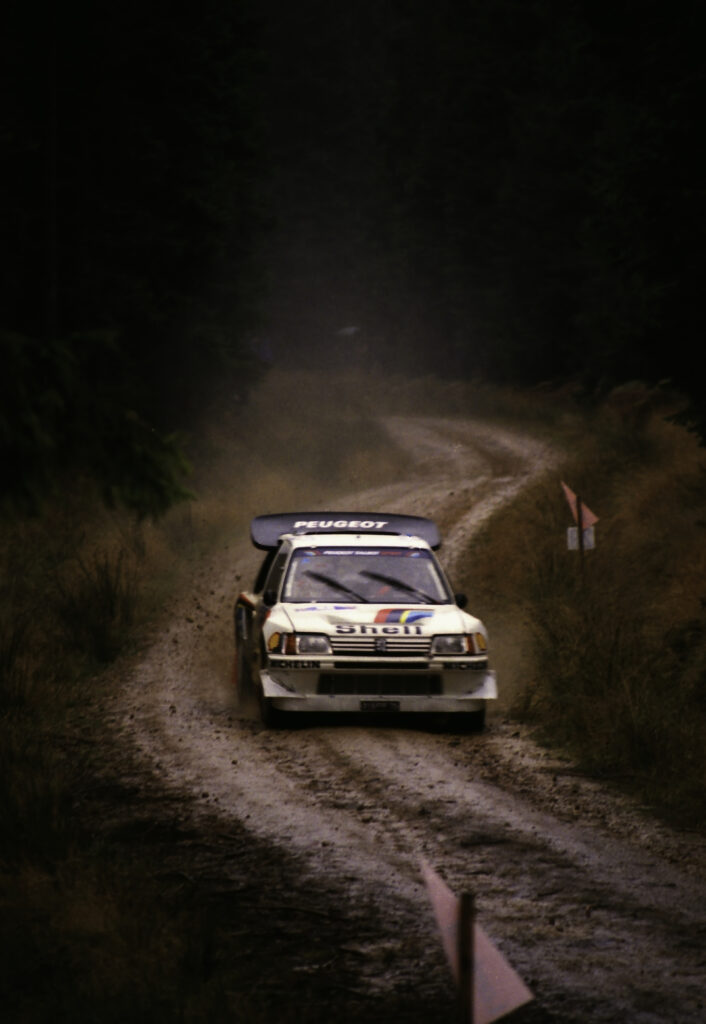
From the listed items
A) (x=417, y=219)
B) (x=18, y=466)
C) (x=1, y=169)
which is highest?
(x=417, y=219)

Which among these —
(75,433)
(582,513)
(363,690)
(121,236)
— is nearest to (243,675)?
(363,690)

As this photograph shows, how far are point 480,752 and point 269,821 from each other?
311 centimetres

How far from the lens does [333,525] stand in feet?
47.4

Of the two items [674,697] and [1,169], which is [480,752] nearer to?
[674,697]

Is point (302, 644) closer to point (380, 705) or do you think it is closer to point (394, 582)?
point (380, 705)

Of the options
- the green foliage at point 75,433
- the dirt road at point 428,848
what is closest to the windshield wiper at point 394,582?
the dirt road at point 428,848

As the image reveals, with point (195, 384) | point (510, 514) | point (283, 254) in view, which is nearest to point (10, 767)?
point (510, 514)

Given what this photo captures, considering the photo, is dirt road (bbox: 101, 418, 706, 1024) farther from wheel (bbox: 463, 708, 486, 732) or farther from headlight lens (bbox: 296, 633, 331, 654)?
headlight lens (bbox: 296, 633, 331, 654)

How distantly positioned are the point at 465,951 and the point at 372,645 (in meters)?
8.01

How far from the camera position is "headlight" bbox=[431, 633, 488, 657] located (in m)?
11.8

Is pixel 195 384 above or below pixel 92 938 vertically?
above

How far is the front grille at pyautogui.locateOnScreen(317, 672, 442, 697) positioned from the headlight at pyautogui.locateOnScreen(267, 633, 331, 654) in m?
0.24

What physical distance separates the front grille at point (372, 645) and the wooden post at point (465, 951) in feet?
25.7

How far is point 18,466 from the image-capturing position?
17.4ft
